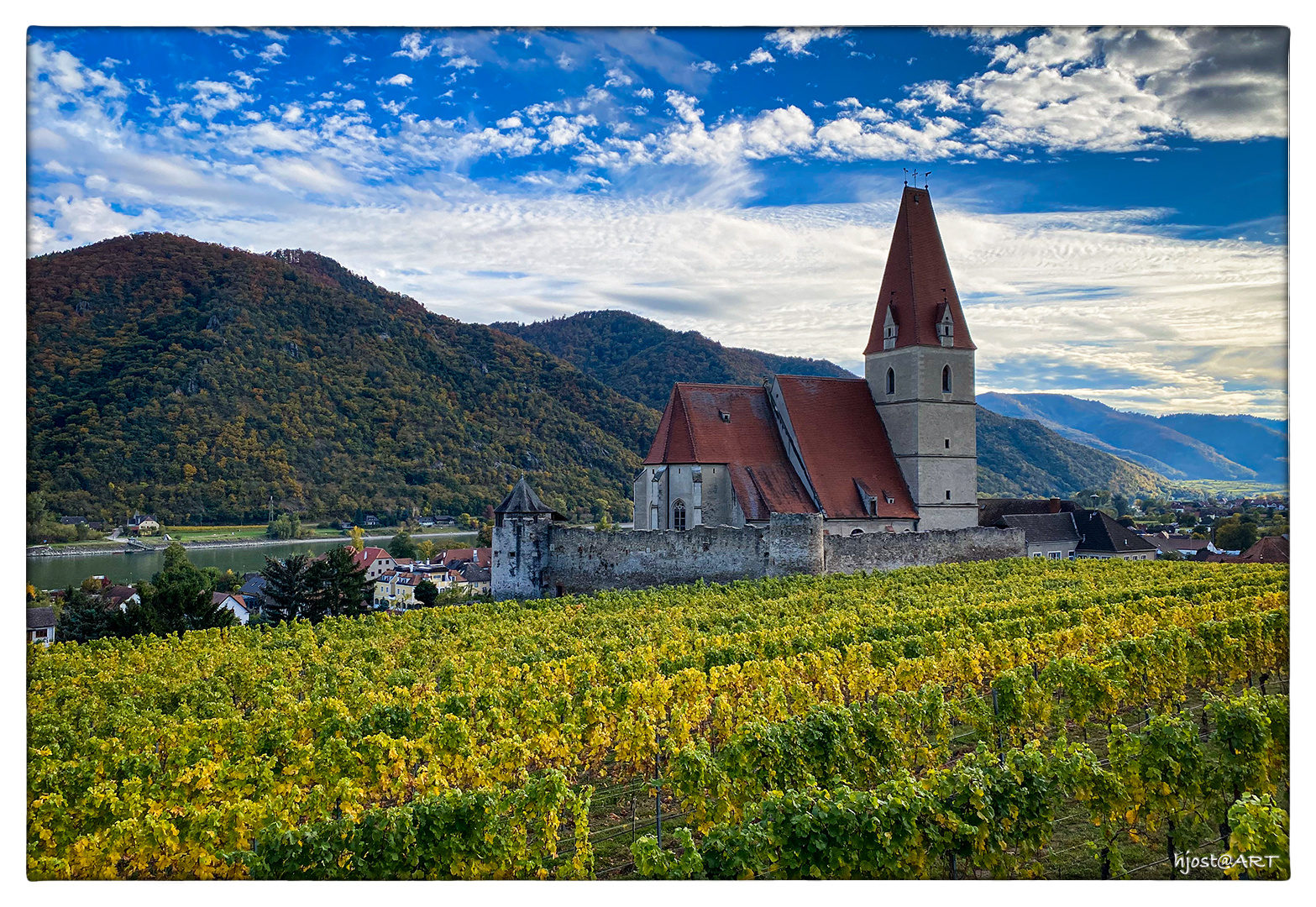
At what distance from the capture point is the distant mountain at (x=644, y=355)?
55.7m

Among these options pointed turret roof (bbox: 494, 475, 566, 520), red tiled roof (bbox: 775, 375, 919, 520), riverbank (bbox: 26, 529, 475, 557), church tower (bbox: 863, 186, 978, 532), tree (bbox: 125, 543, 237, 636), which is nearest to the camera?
riverbank (bbox: 26, 529, 475, 557)

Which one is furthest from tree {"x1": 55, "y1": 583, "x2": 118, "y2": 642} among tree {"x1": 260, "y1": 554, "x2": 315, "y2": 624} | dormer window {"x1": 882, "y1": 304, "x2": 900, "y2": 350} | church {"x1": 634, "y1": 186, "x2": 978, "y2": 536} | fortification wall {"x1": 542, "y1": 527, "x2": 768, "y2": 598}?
dormer window {"x1": 882, "y1": 304, "x2": 900, "y2": 350}

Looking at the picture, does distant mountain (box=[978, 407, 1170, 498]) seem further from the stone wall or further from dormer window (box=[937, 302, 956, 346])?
the stone wall

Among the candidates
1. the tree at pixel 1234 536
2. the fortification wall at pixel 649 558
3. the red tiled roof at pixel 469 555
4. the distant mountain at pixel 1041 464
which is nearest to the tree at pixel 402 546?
the red tiled roof at pixel 469 555

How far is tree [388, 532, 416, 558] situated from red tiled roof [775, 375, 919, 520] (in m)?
30.8

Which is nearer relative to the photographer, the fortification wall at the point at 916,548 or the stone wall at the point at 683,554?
the stone wall at the point at 683,554

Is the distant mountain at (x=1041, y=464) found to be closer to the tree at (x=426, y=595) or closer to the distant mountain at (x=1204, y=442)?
the distant mountain at (x=1204, y=442)

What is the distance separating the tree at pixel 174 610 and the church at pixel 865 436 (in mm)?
12161

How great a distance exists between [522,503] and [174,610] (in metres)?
8.92

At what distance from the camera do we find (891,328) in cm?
2883

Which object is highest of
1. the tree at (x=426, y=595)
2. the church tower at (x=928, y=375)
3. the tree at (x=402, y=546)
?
the church tower at (x=928, y=375)

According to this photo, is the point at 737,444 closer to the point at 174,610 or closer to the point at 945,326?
the point at 945,326

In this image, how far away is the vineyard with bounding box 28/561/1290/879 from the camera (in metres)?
6.78

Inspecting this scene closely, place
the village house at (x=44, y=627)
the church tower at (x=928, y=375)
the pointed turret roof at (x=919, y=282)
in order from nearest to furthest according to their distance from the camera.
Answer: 1. the village house at (x=44, y=627)
2. the pointed turret roof at (x=919, y=282)
3. the church tower at (x=928, y=375)
